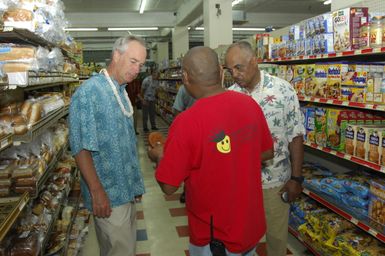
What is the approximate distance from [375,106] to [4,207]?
237 cm

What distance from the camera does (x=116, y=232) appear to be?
7.57 feet

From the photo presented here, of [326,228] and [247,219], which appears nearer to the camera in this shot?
[247,219]

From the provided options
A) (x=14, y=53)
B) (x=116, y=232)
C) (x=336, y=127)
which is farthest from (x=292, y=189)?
(x=14, y=53)

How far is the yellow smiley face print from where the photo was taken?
1.53m

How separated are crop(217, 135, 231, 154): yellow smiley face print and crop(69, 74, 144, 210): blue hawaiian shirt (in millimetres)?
886

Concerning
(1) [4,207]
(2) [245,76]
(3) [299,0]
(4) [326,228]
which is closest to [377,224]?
(4) [326,228]

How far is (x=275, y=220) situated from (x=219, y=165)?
1268mm

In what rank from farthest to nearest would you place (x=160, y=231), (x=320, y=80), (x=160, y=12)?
1. (x=160, y=12)
2. (x=160, y=231)
3. (x=320, y=80)

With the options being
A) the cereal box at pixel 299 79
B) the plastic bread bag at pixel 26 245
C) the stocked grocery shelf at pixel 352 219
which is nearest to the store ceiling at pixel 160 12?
the cereal box at pixel 299 79

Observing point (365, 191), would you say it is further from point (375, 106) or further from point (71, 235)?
point (71, 235)

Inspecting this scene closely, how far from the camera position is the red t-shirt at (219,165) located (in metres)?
1.52

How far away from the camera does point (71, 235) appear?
371 cm

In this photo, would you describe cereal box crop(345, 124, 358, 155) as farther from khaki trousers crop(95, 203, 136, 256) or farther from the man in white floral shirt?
khaki trousers crop(95, 203, 136, 256)

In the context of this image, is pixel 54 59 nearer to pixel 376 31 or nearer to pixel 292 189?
pixel 292 189
